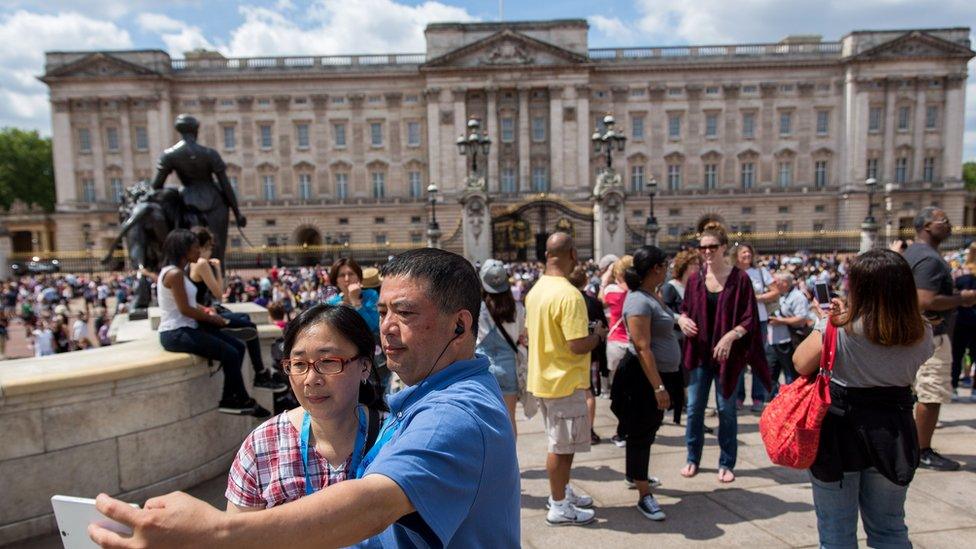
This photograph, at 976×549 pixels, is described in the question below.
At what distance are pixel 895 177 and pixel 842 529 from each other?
185 feet

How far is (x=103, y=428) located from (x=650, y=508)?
3794mm

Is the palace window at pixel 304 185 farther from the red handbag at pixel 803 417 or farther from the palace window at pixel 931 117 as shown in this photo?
the red handbag at pixel 803 417

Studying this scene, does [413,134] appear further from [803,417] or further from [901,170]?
[803,417]

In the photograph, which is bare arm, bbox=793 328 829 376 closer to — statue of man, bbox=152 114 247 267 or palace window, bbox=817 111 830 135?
statue of man, bbox=152 114 247 267

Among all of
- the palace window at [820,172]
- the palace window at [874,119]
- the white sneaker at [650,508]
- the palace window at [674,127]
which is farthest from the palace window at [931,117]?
the white sneaker at [650,508]

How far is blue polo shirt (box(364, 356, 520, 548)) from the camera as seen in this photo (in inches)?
49.4

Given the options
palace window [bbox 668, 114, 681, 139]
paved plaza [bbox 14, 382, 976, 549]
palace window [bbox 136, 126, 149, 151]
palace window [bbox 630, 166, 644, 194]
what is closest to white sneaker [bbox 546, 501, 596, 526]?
paved plaza [bbox 14, 382, 976, 549]

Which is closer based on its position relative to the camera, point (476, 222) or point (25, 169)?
point (476, 222)

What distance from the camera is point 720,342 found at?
4.68 meters

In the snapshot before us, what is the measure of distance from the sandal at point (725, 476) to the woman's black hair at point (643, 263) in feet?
5.64

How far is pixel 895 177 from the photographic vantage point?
1937 inches

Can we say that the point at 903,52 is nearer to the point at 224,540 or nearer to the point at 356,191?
the point at 356,191

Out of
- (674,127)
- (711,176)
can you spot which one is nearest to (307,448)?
(674,127)

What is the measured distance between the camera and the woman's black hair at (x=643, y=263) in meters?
4.46
